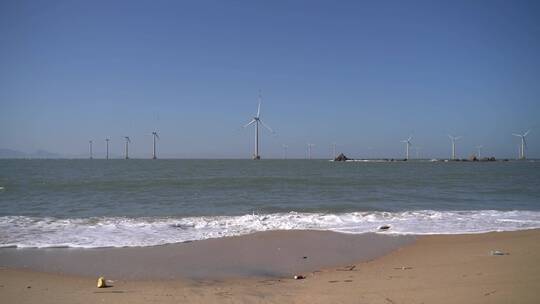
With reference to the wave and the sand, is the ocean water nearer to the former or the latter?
the wave

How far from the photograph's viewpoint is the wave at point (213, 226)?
37.4 feet

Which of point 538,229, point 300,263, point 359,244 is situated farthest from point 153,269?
point 538,229

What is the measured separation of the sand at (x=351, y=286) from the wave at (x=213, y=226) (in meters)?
3.51

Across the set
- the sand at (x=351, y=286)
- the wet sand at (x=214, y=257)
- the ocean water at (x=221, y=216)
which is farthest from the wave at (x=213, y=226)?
the sand at (x=351, y=286)

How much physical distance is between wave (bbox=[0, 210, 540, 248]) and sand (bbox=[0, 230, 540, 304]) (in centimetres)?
351

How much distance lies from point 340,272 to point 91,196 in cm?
2101

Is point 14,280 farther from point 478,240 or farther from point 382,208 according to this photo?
point 382,208

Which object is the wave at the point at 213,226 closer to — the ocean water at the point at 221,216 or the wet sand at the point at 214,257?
the ocean water at the point at 221,216

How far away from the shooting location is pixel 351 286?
657cm

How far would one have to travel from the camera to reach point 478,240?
1124 centimetres

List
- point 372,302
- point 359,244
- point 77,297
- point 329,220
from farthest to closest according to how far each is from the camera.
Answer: point 329,220 → point 359,244 → point 77,297 → point 372,302

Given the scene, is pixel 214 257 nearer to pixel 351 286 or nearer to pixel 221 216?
pixel 351 286

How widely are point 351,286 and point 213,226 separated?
8187 millimetres

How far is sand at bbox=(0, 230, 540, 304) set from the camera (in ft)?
18.9
